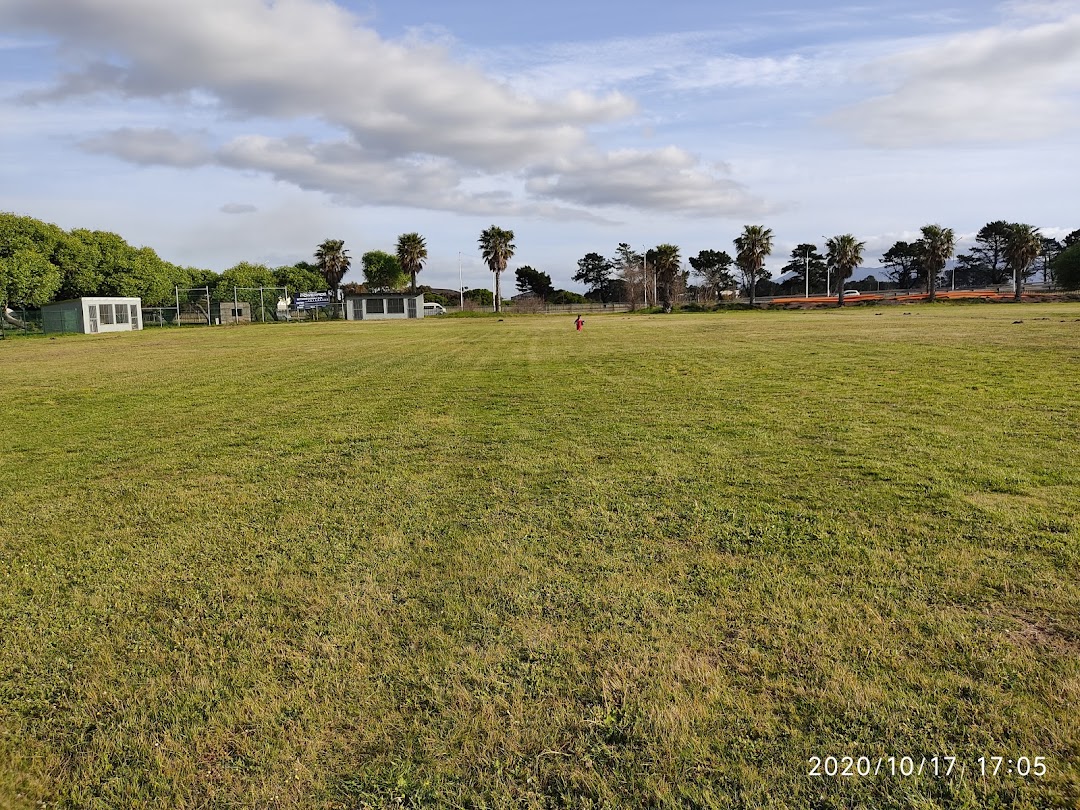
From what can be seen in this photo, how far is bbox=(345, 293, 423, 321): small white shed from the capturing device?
8111cm

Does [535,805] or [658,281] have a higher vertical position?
[658,281]

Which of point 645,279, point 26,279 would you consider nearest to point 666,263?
point 645,279

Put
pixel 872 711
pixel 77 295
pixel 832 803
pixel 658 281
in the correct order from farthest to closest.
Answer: pixel 658 281 < pixel 77 295 < pixel 872 711 < pixel 832 803

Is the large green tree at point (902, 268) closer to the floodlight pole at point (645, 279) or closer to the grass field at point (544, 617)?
the floodlight pole at point (645, 279)

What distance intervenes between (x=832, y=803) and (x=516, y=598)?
7.15ft

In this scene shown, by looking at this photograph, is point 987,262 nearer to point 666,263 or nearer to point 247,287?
point 666,263

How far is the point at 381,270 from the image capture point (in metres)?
117

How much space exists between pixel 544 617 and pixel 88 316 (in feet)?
191

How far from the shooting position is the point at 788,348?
74.7 ft

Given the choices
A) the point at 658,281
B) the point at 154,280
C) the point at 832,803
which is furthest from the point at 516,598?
the point at 658,281

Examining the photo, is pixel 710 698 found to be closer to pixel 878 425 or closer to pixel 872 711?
pixel 872 711
